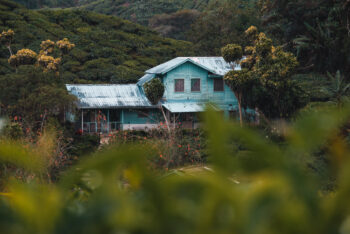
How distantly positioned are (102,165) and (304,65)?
26617 millimetres

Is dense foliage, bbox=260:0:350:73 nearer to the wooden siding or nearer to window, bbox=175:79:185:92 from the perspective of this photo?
the wooden siding

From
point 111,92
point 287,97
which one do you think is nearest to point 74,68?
point 111,92

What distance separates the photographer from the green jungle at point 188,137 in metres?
0.36

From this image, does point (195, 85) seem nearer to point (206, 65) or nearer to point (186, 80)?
point (186, 80)

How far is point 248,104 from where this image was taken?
20531mm

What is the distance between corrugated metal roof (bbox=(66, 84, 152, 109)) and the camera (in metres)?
21.4

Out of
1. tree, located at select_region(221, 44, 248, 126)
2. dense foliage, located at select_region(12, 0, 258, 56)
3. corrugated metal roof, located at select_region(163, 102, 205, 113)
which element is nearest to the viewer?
tree, located at select_region(221, 44, 248, 126)

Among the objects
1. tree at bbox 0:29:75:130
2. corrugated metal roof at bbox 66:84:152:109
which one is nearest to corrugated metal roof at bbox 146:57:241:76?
corrugated metal roof at bbox 66:84:152:109

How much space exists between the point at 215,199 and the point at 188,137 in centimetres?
1508

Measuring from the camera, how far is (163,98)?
22406mm

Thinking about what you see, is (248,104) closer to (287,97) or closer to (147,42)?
(287,97)

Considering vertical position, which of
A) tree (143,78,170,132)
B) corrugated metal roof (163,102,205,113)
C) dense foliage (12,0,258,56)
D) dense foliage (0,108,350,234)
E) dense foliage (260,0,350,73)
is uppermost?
dense foliage (12,0,258,56)

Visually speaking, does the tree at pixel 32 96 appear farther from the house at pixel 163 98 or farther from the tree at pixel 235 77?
the tree at pixel 235 77

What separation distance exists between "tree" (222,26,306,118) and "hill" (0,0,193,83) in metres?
11.7
